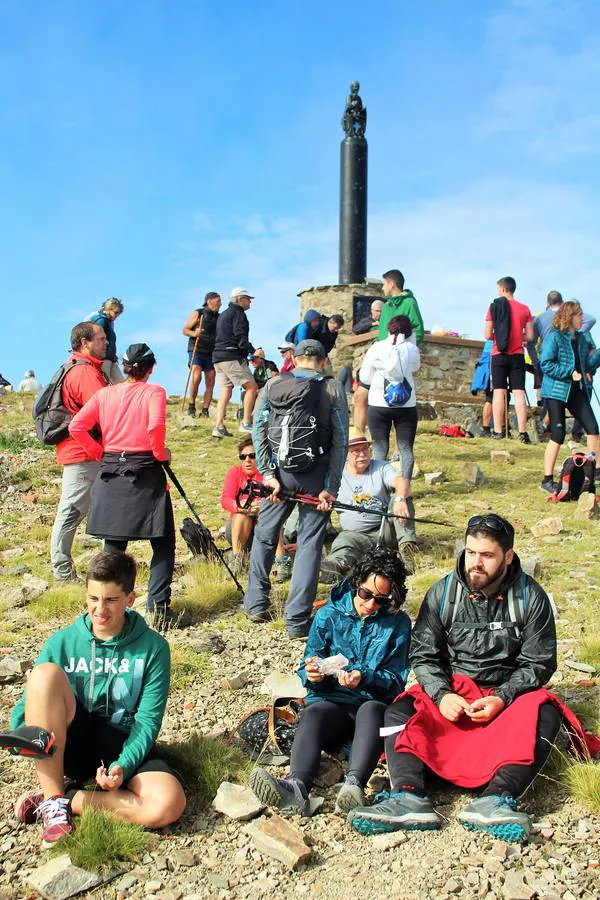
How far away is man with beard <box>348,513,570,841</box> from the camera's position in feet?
12.4

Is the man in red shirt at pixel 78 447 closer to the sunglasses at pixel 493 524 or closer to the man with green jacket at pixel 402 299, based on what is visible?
the sunglasses at pixel 493 524

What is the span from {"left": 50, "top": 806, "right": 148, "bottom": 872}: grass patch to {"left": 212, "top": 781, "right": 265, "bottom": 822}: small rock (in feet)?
1.24

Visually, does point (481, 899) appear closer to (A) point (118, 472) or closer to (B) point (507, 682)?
(B) point (507, 682)

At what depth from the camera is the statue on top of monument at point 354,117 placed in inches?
1062

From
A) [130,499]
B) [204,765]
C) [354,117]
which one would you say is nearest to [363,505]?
[130,499]

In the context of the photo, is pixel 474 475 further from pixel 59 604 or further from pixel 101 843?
pixel 101 843

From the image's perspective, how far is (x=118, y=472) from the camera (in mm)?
6148

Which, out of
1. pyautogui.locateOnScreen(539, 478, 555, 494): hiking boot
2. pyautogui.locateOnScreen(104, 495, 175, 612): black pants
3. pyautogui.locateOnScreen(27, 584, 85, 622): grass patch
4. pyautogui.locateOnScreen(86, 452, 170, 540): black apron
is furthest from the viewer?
pyautogui.locateOnScreen(539, 478, 555, 494): hiking boot

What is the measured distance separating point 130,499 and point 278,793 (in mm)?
2751

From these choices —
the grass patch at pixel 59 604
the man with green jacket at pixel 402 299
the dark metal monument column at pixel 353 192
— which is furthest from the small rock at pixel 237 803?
the dark metal monument column at pixel 353 192

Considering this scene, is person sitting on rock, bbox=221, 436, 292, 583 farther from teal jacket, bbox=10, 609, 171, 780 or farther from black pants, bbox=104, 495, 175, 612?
teal jacket, bbox=10, 609, 171, 780

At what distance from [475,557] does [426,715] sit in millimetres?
775

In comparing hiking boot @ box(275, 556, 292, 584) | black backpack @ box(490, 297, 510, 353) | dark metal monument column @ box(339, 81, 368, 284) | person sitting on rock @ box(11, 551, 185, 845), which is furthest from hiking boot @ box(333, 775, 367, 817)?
dark metal monument column @ box(339, 81, 368, 284)

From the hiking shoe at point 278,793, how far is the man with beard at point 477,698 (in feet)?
0.92
